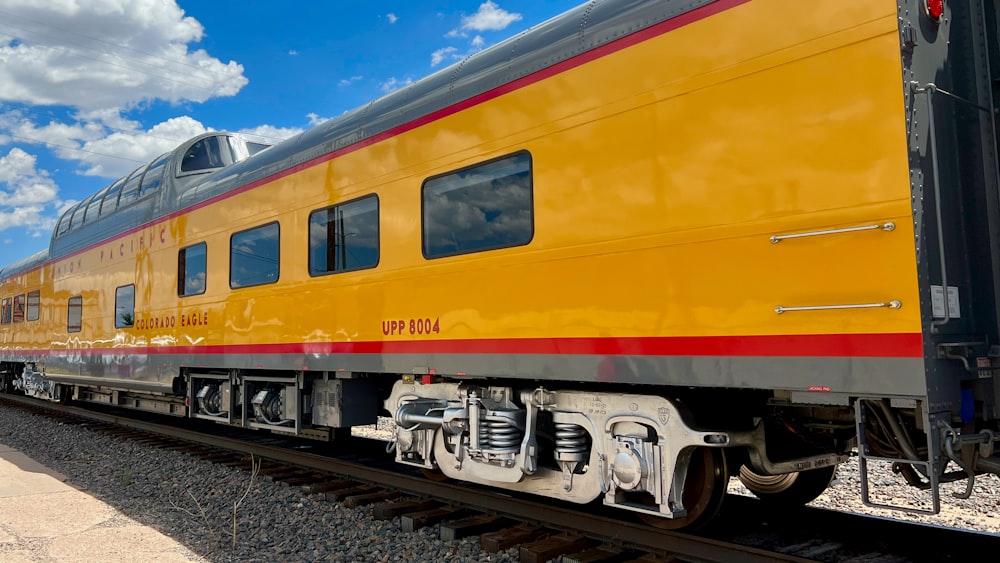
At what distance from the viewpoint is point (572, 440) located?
15.9ft

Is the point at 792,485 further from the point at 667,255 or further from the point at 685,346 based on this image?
the point at 667,255

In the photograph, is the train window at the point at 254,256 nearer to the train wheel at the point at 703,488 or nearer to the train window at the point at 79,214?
the train wheel at the point at 703,488

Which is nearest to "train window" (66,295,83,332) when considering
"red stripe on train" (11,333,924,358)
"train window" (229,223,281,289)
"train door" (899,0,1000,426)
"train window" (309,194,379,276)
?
"train window" (229,223,281,289)

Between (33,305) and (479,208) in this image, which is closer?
(479,208)

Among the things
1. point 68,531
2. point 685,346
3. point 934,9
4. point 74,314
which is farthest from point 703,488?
point 74,314

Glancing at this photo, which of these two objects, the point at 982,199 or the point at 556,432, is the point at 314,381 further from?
the point at 982,199

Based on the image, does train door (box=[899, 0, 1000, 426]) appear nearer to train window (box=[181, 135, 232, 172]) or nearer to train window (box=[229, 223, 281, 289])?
train window (box=[229, 223, 281, 289])

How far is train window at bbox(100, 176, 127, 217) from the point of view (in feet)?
38.8

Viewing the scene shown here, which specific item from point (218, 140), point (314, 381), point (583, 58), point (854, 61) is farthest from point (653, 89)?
point (218, 140)

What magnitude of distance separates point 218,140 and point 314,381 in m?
4.84

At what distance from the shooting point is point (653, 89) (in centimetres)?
419

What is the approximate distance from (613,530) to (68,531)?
13.8 ft

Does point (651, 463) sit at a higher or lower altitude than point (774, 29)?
lower

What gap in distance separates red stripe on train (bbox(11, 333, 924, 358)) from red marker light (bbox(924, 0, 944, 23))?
1.54 metres
